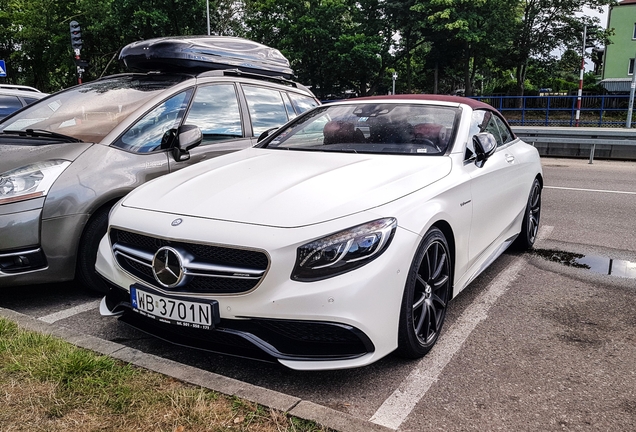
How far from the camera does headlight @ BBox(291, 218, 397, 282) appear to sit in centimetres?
250

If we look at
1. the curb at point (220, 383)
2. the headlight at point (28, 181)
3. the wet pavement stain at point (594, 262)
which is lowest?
the wet pavement stain at point (594, 262)

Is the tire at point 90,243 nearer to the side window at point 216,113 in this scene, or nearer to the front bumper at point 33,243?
the front bumper at point 33,243

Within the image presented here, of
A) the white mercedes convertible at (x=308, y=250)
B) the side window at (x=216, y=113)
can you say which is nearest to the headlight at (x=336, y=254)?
the white mercedes convertible at (x=308, y=250)

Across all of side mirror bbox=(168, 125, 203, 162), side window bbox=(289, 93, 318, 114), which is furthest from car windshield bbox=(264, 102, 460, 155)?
side window bbox=(289, 93, 318, 114)

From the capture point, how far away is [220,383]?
253 centimetres

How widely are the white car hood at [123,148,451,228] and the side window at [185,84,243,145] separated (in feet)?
3.19

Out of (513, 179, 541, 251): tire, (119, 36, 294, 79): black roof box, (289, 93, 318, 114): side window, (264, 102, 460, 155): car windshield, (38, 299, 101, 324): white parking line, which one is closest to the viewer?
(38, 299, 101, 324): white parking line

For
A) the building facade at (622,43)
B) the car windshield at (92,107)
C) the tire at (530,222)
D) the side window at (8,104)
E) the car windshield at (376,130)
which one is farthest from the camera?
the building facade at (622,43)

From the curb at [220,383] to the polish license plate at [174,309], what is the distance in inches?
8.7

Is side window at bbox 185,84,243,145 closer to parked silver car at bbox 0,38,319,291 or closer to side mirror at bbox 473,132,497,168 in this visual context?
parked silver car at bbox 0,38,319,291

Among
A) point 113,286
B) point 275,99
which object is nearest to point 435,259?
point 113,286

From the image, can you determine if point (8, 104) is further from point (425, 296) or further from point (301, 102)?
point (425, 296)

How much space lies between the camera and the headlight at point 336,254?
2496 millimetres

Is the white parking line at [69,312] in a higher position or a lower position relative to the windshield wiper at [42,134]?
lower
